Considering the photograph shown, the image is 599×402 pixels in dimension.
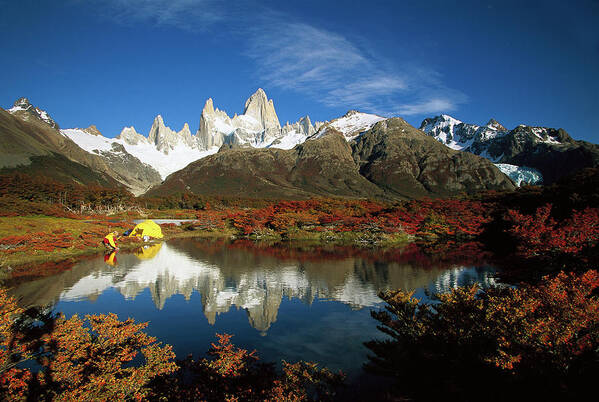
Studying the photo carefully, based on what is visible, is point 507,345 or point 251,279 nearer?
point 507,345

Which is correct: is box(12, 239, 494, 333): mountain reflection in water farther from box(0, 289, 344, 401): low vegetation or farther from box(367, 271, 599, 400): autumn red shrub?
box(367, 271, 599, 400): autumn red shrub

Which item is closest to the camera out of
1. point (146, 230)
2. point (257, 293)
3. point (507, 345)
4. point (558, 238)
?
point (507, 345)

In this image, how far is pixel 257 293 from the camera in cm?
2545

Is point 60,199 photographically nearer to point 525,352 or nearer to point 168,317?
point 168,317

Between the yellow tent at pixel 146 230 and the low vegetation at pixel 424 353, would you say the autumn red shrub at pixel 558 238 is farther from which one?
the yellow tent at pixel 146 230

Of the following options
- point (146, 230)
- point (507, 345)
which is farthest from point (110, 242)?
point (507, 345)

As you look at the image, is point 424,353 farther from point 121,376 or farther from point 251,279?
point 251,279

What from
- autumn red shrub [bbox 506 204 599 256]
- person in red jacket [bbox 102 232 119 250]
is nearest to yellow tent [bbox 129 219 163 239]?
person in red jacket [bbox 102 232 119 250]

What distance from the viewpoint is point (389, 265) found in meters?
36.0

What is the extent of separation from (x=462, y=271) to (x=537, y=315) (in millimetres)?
25771

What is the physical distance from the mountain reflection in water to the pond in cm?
8

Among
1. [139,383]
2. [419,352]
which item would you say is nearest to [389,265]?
[419,352]

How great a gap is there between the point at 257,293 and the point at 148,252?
2487cm

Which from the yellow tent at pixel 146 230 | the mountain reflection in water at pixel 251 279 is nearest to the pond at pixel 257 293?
the mountain reflection in water at pixel 251 279
